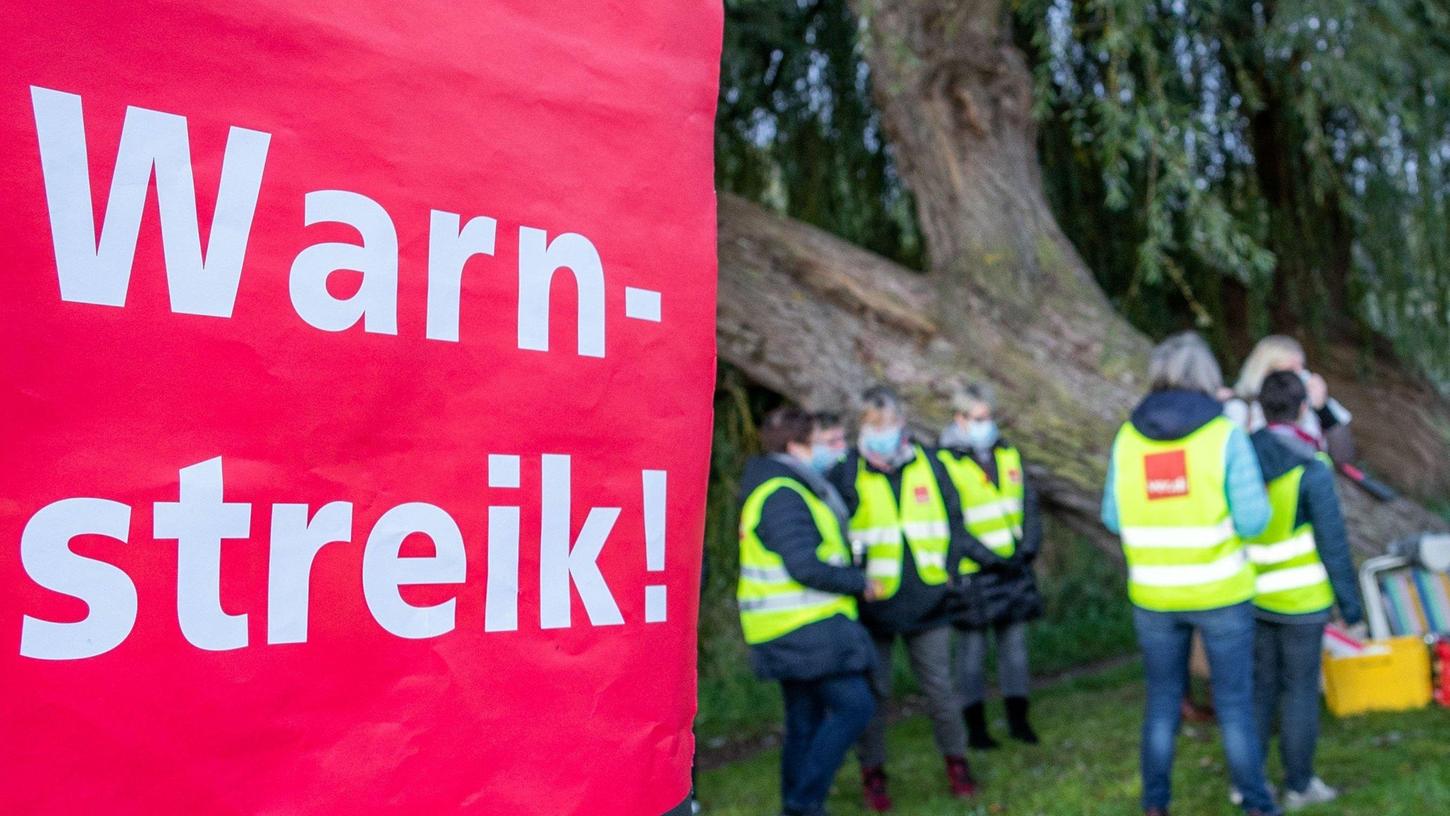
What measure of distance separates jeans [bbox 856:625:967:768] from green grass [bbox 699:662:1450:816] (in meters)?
0.24

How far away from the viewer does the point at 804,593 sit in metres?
4.91

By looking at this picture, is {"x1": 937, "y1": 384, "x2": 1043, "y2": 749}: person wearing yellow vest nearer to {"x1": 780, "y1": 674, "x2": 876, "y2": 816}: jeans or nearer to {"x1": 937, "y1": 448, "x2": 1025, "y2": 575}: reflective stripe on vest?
{"x1": 937, "y1": 448, "x2": 1025, "y2": 575}: reflective stripe on vest

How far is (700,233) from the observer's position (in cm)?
160

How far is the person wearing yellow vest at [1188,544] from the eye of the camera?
174 inches

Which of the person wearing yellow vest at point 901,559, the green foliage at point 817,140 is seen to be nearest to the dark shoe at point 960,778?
the person wearing yellow vest at point 901,559

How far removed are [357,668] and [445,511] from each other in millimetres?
172

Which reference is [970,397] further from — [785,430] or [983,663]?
[785,430]

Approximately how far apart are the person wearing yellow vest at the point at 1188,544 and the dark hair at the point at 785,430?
111cm

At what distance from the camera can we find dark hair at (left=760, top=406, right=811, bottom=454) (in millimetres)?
5003

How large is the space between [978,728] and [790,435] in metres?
2.50

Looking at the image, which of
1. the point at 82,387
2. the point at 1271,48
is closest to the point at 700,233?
the point at 82,387

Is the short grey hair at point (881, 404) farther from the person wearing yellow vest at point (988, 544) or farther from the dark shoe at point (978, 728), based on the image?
the dark shoe at point (978, 728)

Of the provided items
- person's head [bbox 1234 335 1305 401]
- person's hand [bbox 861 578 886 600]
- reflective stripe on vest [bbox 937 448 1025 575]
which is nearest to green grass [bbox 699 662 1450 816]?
person's hand [bbox 861 578 886 600]

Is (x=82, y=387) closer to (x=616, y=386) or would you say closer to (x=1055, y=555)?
(x=616, y=386)
